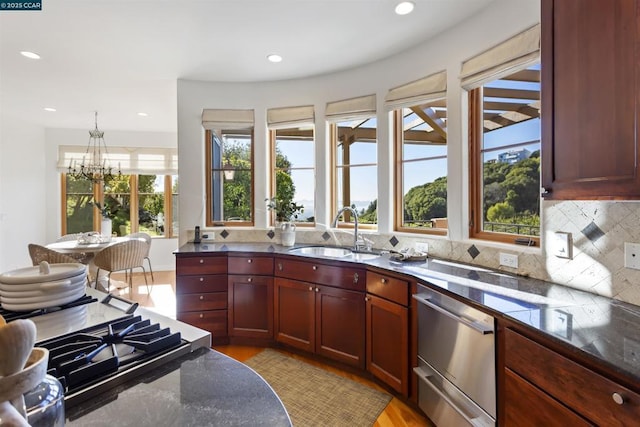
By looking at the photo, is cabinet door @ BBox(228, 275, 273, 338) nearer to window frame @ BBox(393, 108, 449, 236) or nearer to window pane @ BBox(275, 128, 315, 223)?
window pane @ BBox(275, 128, 315, 223)

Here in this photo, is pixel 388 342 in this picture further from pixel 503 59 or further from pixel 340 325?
pixel 503 59

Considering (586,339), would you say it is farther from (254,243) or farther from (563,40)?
(254,243)

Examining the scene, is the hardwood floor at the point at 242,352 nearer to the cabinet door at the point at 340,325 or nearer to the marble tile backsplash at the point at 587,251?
the cabinet door at the point at 340,325

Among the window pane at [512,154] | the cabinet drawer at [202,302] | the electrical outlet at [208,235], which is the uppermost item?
the window pane at [512,154]

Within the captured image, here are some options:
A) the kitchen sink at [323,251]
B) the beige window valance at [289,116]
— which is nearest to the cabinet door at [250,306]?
the kitchen sink at [323,251]

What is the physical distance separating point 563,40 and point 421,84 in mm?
1338

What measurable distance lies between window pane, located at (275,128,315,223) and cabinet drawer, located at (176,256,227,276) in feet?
2.61

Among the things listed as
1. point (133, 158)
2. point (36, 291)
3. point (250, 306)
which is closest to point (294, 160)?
point (250, 306)

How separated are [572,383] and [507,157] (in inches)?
58.9

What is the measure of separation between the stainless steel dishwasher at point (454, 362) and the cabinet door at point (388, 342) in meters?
0.11

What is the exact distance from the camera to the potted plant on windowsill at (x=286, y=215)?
3234 millimetres

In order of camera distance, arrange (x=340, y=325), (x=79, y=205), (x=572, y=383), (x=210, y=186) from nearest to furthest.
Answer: (x=572, y=383) < (x=340, y=325) < (x=210, y=186) < (x=79, y=205)

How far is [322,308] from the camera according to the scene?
8.45 ft

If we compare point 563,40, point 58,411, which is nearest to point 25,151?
point 58,411
